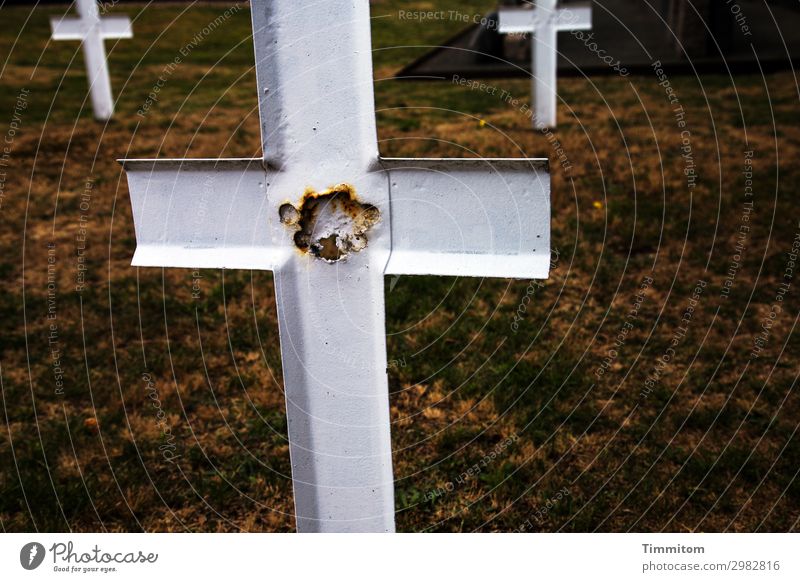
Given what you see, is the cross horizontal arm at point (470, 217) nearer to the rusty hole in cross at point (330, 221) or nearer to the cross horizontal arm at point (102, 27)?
the rusty hole in cross at point (330, 221)

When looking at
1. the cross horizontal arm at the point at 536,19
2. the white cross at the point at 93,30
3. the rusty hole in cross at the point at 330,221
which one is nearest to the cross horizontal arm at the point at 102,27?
the white cross at the point at 93,30

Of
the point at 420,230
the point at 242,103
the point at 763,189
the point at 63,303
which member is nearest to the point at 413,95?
the point at 242,103

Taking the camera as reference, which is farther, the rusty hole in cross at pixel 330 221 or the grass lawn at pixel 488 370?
the grass lawn at pixel 488 370

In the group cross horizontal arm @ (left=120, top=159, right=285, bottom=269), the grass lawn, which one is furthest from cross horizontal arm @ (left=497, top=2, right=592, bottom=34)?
cross horizontal arm @ (left=120, top=159, right=285, bottom=269)

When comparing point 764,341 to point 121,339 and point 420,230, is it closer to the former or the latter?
point 420,230

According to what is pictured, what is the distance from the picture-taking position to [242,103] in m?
7.84

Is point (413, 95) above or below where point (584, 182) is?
above

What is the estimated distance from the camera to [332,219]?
4.63 ft

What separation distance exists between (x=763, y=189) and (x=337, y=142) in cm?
393

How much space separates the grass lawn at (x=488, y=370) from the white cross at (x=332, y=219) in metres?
0.18

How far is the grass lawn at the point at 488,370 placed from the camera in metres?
2.45

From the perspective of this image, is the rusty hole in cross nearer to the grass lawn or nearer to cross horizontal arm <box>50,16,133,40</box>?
the grass lawn
